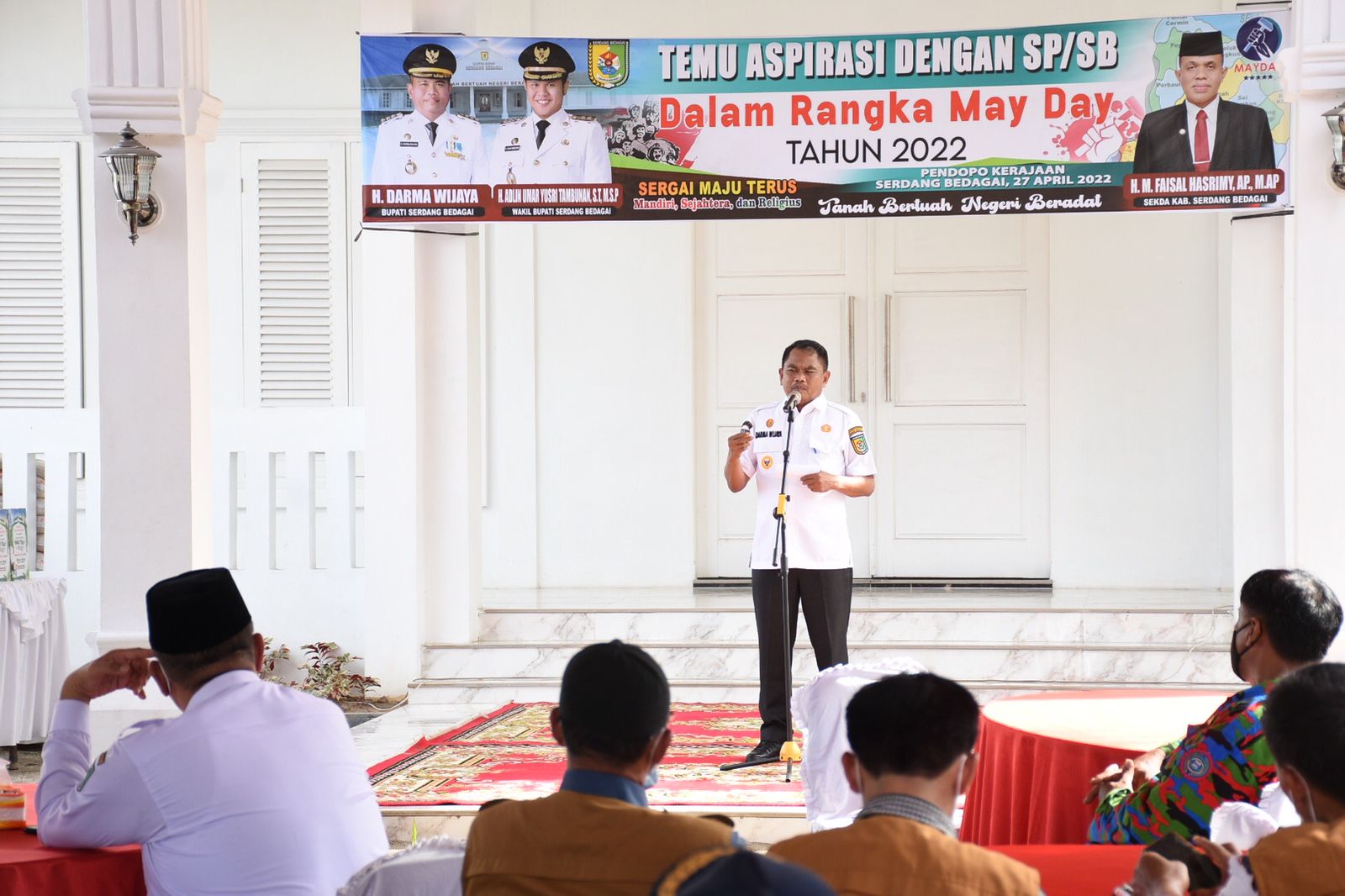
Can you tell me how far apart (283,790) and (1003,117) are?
444 cm

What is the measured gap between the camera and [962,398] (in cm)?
880

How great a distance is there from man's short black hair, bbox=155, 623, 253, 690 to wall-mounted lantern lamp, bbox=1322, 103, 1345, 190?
4.01 metres

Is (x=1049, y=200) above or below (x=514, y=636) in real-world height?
above

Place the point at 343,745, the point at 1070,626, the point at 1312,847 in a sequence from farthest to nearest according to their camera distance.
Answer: the point at 1070,626 → the point at 343,745 → the point at 1312,847

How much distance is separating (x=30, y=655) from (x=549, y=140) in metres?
3.39

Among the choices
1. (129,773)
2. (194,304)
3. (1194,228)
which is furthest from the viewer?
(1194,228)

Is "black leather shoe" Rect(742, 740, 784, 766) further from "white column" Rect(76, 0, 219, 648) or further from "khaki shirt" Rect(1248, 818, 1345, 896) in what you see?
"khaki shirt" Rect(1248, 818, 1345, 896)

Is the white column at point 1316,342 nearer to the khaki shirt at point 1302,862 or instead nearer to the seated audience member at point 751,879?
the khaki shirt at point 1302,862

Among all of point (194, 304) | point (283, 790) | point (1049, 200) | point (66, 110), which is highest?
point (66, 110)

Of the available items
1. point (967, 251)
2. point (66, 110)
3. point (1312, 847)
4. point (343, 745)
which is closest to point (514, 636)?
point (967, 251)

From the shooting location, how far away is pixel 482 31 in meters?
8.87

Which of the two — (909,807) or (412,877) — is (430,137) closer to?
(412,877)

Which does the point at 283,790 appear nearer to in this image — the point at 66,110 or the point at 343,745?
the point at 343,745

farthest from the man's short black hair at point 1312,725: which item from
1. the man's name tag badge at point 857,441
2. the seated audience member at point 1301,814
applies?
the man's name tag badge at point 857,441
